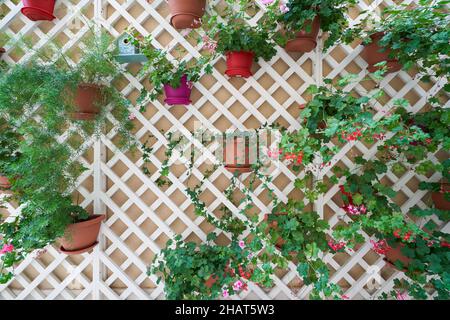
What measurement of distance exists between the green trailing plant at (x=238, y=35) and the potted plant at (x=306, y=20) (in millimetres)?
69

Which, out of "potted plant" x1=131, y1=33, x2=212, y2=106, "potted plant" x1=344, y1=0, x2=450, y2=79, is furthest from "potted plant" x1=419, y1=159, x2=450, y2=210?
"potted plant" x1=131, y1=33, x2=212, y2=106

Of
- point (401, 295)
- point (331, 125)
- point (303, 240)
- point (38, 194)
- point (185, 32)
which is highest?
point (185, 32)

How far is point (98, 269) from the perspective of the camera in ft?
4.20

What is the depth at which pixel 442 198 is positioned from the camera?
44.8 inches

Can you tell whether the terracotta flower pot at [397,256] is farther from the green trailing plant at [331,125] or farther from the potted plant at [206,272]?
the potted plant at [206,272]

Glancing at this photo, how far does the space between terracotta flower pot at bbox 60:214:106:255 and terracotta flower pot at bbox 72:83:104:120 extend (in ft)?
1.74

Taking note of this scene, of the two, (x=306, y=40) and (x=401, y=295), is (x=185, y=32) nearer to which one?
(x=306, y=40)

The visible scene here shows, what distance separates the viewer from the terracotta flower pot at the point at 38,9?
1.10 metres

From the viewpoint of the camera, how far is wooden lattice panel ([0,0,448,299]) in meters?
1.22

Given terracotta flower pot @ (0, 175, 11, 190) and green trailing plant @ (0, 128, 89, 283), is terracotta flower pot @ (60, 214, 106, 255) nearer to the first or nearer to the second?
green trailing plant @ (0, 128, 89, 283)

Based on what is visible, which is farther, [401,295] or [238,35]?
[401,295]

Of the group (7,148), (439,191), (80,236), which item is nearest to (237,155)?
(80,236)

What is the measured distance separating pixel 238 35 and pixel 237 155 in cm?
57

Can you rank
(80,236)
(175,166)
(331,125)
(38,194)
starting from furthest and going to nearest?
(175,166) → (80,236) → (38,194) → (331,125)
